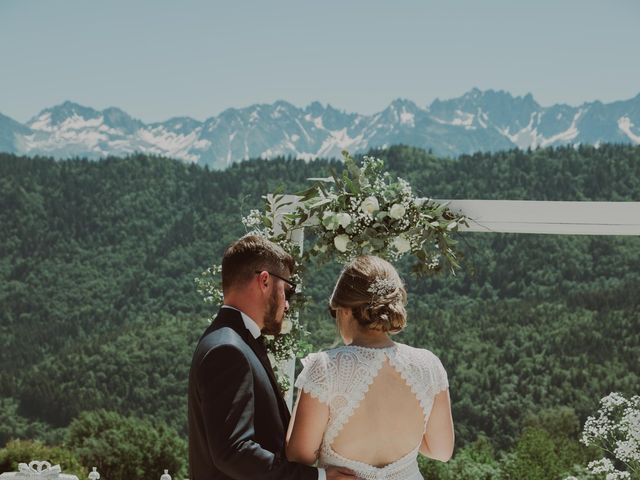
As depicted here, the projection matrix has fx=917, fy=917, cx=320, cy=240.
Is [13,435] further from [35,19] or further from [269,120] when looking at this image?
[269,120]

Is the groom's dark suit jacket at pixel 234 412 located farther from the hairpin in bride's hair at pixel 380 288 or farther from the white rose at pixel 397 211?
the white rose at pixel 397 211

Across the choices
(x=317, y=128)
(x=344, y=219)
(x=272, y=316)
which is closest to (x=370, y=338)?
(x=272, y=316)

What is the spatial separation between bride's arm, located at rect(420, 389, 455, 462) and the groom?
0.76 feet

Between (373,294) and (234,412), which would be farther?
(373,294)

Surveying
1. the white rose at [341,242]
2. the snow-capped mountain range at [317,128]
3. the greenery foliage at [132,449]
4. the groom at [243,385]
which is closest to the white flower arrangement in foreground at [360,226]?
the white rose at [341,242]

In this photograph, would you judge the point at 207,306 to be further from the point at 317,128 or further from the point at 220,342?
the point at 220,342

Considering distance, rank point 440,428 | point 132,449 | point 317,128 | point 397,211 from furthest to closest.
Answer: point 317,128 < point 132,449 < point 397,211 < point 440,428

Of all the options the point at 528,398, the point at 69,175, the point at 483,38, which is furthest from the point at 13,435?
the point at 483,38

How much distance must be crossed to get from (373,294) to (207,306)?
51.6 ft

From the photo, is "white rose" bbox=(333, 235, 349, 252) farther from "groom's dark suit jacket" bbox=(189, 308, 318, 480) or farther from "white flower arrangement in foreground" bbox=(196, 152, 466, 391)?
"groom's dark suit jacket" bbox=(189, 308, 318, 480)

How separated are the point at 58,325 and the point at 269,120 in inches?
576

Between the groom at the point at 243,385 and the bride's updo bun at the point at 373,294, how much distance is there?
0.14 meters

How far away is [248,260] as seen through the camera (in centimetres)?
187

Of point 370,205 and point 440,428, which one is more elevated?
point 370,205
